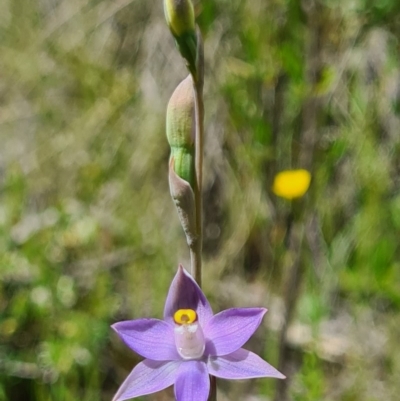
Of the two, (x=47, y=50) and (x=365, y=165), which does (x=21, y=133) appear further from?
(x=365, y=165)

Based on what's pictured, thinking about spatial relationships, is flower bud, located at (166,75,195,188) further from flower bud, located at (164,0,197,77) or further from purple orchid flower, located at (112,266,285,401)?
purple orchid flower, located at (112,266,285,401)

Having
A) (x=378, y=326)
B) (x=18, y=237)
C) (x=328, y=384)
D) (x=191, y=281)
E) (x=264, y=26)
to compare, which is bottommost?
(x=328, y=384)

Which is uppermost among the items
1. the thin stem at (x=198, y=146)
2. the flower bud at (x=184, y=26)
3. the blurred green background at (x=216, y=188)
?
the flower bud at (x=184, y=26)

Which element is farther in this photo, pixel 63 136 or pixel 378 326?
pixel 63 136

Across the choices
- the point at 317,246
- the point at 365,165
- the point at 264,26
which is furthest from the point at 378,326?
the point at 264,26

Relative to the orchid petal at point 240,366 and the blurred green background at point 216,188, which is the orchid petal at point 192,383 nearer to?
the orchid petal at point 240,366

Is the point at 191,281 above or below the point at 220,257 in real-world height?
above

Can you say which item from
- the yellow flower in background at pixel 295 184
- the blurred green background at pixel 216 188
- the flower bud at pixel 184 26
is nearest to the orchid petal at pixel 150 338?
the flower bud at pixel 184 26
